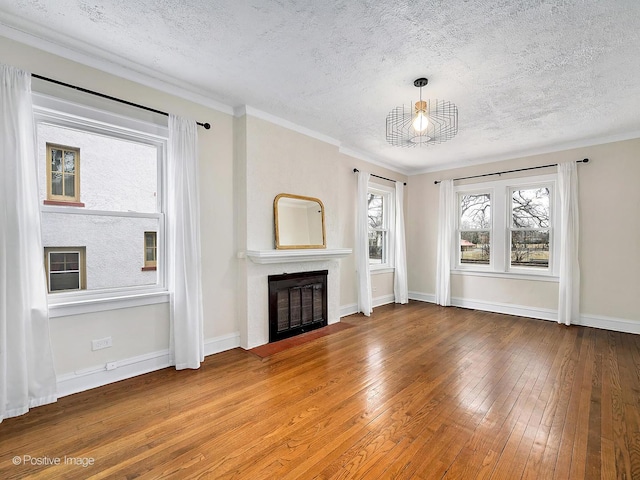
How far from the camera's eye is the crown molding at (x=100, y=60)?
221cm

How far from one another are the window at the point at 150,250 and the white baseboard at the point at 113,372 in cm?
85

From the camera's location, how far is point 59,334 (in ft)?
7.96

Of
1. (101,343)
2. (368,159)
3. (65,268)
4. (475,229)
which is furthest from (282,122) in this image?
(475,229)

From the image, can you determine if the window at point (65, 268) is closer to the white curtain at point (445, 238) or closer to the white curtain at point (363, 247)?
the white curtain at point (363, 247)

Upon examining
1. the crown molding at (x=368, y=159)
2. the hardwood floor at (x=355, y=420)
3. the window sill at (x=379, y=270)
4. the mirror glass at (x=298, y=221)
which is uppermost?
the crown molding at (x=368, y=159)

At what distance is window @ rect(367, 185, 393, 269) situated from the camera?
19.0 ft

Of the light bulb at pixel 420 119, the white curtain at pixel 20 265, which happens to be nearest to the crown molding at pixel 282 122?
the light bulb at pixel 420 119

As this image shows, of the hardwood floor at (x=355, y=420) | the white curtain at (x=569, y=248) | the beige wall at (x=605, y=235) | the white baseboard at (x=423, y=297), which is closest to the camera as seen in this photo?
the hardwood floor at (x=355, y=420)

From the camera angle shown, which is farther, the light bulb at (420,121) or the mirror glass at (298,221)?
the mirror glass at (298,221)

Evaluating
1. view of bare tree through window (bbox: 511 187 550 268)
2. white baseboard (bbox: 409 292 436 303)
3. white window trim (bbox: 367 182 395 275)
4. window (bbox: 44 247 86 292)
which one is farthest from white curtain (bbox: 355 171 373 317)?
window (bbox: 44 247 86 292)

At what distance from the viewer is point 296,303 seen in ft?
13.3

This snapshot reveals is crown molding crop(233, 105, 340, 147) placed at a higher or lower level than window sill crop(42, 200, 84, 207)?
higher

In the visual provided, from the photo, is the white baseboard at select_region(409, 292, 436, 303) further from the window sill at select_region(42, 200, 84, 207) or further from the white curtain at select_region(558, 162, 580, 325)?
the window sill at select_region(42, 200, 84, 207)

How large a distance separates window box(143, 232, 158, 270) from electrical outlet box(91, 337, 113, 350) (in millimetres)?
696
